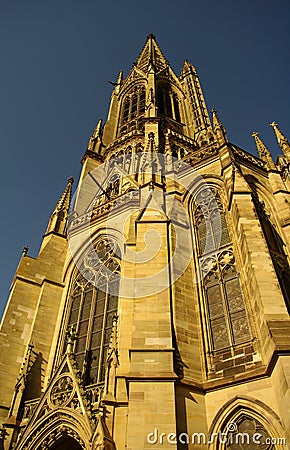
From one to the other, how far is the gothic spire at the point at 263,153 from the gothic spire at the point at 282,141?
786 millimetres

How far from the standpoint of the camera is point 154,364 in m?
7.99

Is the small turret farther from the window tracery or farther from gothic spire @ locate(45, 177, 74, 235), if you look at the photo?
gothic spire @ locate(45, 177, 74, 235)

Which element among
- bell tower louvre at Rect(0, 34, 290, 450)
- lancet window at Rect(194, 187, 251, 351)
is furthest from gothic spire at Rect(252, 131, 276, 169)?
lancet window at Rect(194, 187, 251, 351)

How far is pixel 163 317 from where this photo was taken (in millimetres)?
8852

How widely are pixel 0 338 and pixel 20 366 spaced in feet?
3.39

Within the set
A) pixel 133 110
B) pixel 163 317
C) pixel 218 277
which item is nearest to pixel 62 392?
pixel 163 317

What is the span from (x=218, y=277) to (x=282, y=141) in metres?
8.51

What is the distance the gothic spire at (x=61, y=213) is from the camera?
16.3m

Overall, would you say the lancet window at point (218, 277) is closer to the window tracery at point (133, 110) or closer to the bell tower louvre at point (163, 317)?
the bell tower louvre at point (163, 317)

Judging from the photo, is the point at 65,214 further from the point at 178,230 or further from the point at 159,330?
the point at 159,330

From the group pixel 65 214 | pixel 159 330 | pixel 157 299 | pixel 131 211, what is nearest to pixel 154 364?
pixel 159 330

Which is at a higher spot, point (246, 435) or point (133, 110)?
point (133, 110)

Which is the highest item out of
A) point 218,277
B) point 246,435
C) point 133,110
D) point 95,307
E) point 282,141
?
point 133,110

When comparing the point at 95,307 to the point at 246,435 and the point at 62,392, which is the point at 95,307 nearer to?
the point at 62,392
